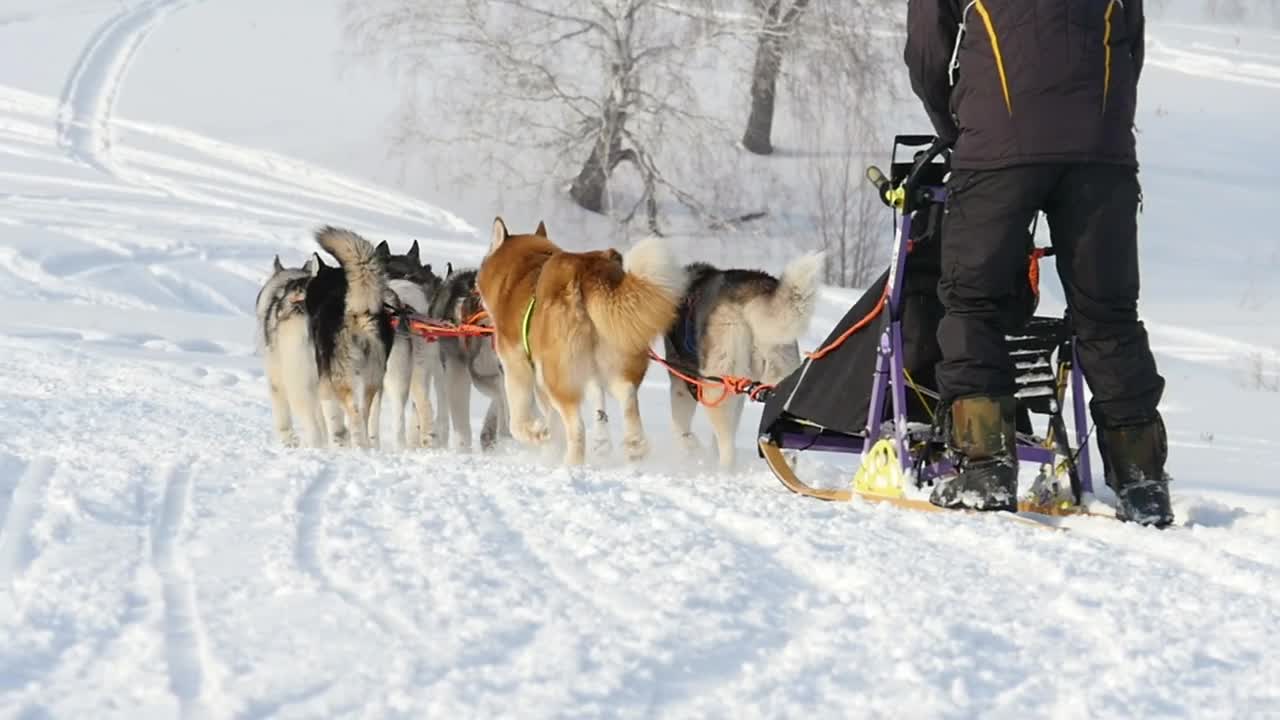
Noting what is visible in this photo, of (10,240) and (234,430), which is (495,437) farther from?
(10,240)

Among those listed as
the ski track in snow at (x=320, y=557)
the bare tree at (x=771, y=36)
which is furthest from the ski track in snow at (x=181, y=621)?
the bare tree at (x=771, y=36)

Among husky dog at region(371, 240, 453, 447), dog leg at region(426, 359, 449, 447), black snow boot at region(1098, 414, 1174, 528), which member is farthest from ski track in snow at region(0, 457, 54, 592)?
dog leg at region(426, 359, 449, 447)

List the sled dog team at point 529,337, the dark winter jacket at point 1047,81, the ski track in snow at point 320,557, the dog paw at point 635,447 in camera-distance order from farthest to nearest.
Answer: the dog paw at point 635,447 → the sled dog team at point 529,337 → the dark winter jacket at point 1047,81 → the ski track in snow at point 320,557

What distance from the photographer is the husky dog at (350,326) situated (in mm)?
6340

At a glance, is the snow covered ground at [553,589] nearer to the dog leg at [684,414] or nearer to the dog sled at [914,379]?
the dog leg at [684,414]

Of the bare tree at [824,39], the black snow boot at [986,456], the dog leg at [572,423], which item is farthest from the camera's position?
the bare tree at [824,39]

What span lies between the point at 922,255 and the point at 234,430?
144 inches

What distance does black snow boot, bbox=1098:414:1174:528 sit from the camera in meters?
3.89

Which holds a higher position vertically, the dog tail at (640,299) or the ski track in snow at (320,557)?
the dog tail at (640,299)

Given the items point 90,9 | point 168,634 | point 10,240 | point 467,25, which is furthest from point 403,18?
point 90,9

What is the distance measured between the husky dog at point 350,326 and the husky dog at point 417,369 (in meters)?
0.16

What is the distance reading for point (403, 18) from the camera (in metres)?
17.8

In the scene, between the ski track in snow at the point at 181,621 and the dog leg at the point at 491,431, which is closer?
the ski track in snow at the point at 181,621

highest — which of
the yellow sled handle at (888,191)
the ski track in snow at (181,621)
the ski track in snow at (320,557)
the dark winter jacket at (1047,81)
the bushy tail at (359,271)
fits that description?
the dark winter jacket at (1047,81)
